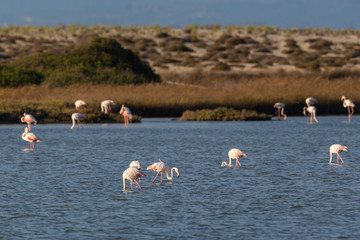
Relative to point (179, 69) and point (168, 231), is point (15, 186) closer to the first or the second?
point (168, 231)

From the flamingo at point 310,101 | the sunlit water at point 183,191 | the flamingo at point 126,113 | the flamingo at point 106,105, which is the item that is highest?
the flamingo at point 310,101

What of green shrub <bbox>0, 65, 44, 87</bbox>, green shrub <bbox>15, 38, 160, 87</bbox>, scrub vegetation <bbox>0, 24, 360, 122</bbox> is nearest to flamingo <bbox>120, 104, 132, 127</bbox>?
scrub vegetation <bbox>0, 24, 360, 122</bbox>

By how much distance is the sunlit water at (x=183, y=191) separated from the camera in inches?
396

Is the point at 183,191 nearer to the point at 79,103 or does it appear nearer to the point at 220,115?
the point at 79,103

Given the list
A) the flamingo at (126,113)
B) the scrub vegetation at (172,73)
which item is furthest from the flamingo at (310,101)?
the flamingo at (126,113)

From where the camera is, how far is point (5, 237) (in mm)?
9562

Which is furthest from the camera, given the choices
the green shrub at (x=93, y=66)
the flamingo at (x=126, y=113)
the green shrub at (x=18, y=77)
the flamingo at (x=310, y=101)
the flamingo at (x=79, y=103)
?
the green shrub at (x=93, y=66)

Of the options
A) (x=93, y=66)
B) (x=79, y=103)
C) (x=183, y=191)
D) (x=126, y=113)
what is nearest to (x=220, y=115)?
(x=126, y=113)

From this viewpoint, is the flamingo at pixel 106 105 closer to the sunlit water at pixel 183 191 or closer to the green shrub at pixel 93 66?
the sunlit water at pixel 183 191

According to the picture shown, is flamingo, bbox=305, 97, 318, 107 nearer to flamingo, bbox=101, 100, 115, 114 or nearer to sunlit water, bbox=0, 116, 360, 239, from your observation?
flamingo, bbox=101, 100, 115, 114

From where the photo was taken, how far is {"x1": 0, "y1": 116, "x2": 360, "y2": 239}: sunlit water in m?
10.1

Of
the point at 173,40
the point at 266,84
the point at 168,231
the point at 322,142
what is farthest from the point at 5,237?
the point at 173,40

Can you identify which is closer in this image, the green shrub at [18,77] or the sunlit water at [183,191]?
the sunlit water at [183,191]

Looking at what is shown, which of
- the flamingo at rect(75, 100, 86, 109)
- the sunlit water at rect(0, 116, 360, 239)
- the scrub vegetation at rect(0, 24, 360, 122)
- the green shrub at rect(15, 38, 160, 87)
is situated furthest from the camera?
the green shrub at rect(15, 38, 160, 87)
